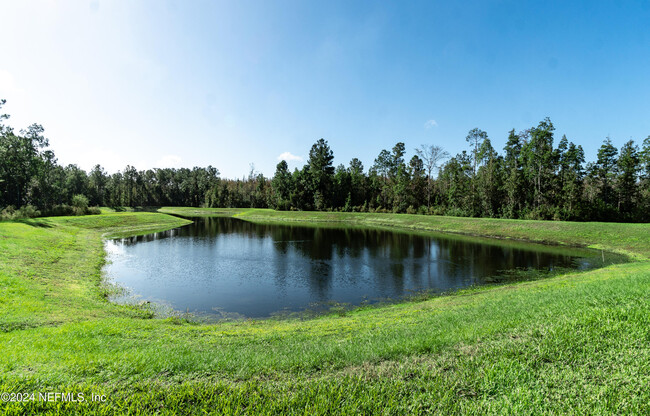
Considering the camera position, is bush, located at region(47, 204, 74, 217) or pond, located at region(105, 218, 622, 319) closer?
pond, located at region(105, 218, 622, 319)

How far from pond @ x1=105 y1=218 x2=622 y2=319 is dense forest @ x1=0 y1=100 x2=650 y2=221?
90.9ft

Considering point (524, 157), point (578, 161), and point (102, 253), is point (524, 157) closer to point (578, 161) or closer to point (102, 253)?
point (578, 161)

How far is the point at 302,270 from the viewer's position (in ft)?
75.4

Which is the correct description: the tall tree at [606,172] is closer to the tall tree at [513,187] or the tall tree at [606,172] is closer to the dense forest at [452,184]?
the dense forest at [452,184]

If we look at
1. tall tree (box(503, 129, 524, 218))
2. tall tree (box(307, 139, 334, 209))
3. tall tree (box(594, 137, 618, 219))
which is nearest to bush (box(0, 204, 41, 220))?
tall tree (box(307, 139, 334, 209))

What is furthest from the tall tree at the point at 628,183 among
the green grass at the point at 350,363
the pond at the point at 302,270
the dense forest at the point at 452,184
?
the green grass at the point at 350,363

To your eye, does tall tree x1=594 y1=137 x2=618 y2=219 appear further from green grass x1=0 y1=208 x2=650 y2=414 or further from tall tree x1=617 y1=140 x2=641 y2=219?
green grass x1=0 y1=208 x2=650 y2=414

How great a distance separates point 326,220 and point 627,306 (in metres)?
67.5

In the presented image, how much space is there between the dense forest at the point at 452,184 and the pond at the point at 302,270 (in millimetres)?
27708

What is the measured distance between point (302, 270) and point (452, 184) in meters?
59.4

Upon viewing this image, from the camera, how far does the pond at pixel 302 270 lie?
16203mm

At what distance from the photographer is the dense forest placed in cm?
5194

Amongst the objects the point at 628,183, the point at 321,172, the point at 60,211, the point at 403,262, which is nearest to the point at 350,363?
the point at 403,262

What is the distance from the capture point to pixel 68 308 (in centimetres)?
1151
